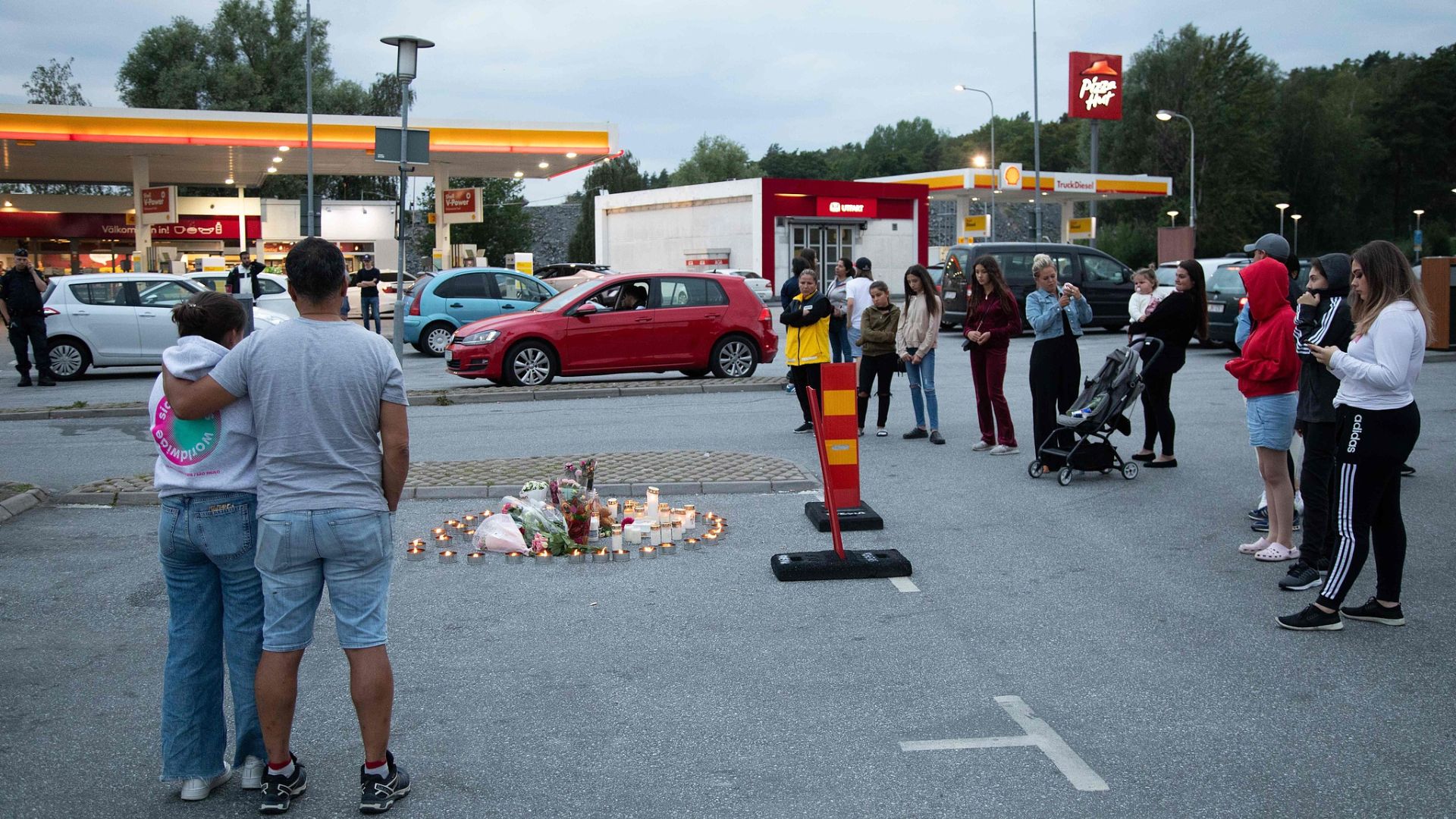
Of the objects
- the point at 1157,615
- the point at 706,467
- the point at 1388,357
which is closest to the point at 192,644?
the point at 1157,615

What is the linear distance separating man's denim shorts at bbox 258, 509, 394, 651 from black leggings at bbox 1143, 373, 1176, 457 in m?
7.78

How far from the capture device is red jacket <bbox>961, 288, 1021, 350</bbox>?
10.8 metres

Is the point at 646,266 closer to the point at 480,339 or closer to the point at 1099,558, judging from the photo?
the point at 480,339

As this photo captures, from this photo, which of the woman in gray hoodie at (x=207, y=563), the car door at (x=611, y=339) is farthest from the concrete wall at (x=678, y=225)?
the woman in gray hoodie at (x=207, y=563)

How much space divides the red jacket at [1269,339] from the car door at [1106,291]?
64.5 ft

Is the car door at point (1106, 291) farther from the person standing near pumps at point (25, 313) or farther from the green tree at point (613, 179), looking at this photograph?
the green tree at point (613, 179)

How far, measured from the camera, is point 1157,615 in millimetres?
5961

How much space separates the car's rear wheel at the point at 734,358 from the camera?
1712 cm

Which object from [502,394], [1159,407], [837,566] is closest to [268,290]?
[502,394]

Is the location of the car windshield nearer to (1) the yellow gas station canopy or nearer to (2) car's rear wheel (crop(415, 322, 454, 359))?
(2) car's rear wheel (crop(415, 322, 454, 359))

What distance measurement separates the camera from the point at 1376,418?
5.50m

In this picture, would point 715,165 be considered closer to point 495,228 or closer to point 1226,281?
point 495,228

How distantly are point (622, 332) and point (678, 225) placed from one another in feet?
135

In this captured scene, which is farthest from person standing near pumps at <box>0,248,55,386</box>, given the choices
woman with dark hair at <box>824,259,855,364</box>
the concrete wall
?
the concrete wall
